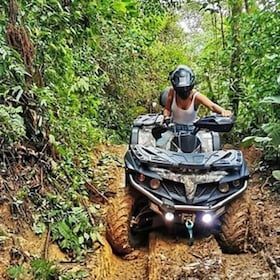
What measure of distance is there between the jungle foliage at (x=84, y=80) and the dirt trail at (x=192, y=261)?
0.35m

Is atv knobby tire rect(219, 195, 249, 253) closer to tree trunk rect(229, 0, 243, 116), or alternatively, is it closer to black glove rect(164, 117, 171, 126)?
black glove rect(164, 117, 171, 126)

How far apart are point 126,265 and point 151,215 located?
1.81 ft

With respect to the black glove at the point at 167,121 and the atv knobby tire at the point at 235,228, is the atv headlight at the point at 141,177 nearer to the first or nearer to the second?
the atv knobby tire at the point at 235,228

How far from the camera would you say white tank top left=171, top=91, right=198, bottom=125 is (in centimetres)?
506

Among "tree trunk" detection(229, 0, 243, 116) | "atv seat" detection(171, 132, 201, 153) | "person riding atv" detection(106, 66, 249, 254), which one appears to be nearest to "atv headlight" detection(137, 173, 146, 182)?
"person riding atv" detection(106, 66, 249, 254)

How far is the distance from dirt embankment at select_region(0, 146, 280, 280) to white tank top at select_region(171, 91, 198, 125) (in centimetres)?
118

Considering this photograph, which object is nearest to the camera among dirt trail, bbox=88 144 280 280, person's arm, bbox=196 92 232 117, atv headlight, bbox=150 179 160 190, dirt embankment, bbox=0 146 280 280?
dirt embankment, bbox=0 146 280 280

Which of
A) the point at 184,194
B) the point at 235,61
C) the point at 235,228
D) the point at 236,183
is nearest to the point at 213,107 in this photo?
the point at 236,183

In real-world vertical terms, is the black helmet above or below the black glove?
above

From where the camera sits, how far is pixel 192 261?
3.81m

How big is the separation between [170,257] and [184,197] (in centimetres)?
51

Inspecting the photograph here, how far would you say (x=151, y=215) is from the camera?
14.8 feet

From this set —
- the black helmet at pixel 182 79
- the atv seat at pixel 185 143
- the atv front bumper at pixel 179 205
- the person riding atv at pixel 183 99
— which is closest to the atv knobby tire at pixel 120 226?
the atv front bumper at pixel 179 205

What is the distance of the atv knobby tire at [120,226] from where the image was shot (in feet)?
13.9
